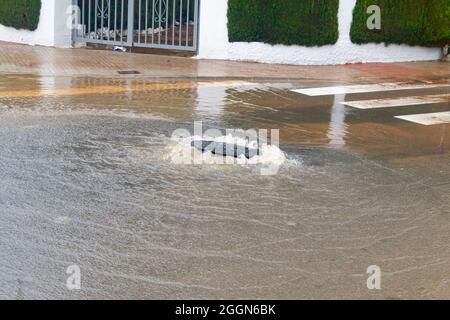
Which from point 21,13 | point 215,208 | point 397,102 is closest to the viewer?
point 215,208

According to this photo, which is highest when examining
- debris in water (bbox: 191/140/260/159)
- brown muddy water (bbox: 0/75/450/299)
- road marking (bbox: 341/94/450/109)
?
road marking (bbox: 341/94/450/109)

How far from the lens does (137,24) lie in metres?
16.4

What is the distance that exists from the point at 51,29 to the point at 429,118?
884 centimetres

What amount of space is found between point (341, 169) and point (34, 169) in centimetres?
287

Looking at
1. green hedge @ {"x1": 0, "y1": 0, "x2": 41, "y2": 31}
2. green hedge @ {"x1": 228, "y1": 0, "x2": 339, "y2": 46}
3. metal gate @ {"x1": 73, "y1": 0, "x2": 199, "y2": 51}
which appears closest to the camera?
green hedge @ {"x1": 228, "y1": 0, "x2": 339, "y2": 46}

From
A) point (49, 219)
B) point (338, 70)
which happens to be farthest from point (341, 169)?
point (338, 70)

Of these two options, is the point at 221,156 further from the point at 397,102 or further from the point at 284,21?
the point at 284,21

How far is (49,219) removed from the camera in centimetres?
593

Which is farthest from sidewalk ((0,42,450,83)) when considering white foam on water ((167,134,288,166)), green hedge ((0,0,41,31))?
white foam on water ((167,134,288,166))

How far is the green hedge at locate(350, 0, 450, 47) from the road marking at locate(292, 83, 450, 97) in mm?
2266

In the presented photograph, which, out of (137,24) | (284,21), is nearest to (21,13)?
(137,24)

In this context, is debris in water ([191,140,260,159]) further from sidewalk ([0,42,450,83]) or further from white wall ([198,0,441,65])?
white wall ([198,0,441,65])

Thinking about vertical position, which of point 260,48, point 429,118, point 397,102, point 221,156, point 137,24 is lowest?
point 221,156

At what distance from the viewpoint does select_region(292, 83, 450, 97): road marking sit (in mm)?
12499
